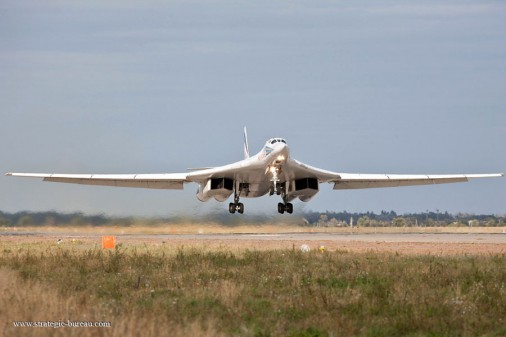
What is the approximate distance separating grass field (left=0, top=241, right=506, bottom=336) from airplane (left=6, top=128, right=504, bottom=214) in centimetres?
→ 1620

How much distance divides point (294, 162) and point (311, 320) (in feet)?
80.1

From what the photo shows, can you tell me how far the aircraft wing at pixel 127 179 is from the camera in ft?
131

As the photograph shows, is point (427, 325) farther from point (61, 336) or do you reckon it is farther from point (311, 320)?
point (61, 336)

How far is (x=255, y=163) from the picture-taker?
36438 mm

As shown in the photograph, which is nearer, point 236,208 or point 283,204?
point 236,208

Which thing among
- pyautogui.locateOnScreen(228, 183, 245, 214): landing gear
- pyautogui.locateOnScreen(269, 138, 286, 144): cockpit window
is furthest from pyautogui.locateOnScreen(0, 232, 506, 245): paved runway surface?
pyautogui.locateOnScreen(269, 138, 286, 144): cockpit window

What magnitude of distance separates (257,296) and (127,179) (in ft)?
93.3

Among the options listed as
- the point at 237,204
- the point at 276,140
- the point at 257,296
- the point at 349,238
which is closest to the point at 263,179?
the point at 237,204

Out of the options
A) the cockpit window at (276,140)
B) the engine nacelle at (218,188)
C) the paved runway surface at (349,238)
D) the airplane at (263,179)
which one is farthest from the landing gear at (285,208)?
the cockpit window at (276,140)

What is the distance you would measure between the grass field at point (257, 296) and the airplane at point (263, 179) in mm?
16200

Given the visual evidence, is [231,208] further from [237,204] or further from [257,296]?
[257,296]

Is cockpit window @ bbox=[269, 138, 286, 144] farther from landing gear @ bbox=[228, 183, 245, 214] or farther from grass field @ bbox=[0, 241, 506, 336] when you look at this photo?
grass field @ bbox=[0, 241, 506, 336]

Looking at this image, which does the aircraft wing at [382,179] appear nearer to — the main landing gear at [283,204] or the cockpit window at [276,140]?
the main landing gear at [283,204]

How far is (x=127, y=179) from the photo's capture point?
41562 mm
